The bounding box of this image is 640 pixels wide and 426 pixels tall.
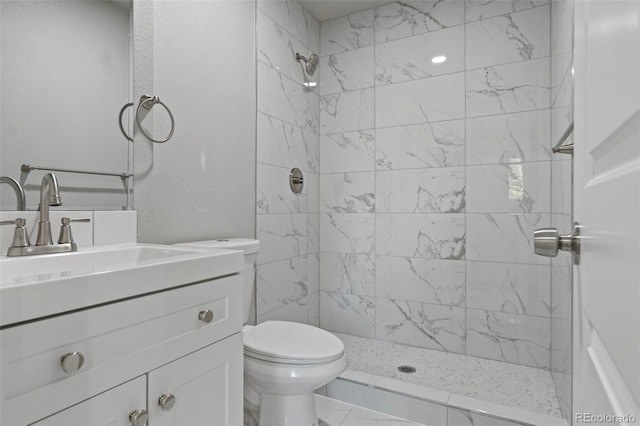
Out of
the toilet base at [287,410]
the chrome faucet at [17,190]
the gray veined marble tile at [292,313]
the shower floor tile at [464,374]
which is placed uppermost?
the chrome faucet at [17,190]

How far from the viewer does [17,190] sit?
109 cm

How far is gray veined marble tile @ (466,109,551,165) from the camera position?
Result: 2.08 m

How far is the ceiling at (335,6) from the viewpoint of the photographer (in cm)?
250

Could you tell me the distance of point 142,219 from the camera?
1.44 meters

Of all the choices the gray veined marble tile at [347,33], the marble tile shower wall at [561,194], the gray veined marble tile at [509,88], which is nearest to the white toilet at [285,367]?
the marble tile shower wall at [561,194]

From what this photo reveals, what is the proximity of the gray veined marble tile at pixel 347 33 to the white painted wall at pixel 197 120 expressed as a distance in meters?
0.81

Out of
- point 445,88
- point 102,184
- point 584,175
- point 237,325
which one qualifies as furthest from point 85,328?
point 445,88

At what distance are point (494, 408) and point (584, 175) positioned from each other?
1.53 metres

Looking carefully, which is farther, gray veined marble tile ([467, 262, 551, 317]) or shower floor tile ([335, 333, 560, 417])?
gray veined marble tile ([467, 262, 551, 317])

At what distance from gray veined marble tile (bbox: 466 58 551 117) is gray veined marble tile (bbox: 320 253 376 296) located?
4.05ft

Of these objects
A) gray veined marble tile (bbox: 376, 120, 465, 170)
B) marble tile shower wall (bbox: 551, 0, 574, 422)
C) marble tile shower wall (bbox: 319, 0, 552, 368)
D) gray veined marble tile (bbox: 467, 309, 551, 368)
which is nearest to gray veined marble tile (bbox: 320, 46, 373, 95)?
marble tile shower wall (bbox: 319, 0, 552, 368)

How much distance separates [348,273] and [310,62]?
5.04 feet

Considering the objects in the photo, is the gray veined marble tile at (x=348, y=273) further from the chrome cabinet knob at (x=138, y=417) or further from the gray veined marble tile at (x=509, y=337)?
the chrome cabinet knob at (x=138, y=417)

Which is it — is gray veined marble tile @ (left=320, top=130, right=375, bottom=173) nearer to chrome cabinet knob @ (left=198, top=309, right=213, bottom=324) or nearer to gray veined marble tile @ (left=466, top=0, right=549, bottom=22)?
gray veined marble tile @ (left=466, top=0, right=549, bottom=22)
